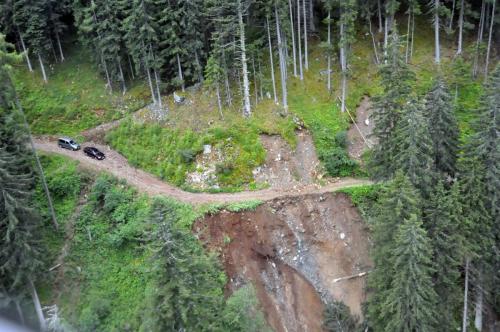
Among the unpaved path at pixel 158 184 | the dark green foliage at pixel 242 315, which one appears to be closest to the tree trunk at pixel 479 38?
the unpaved path at pixel 158 184

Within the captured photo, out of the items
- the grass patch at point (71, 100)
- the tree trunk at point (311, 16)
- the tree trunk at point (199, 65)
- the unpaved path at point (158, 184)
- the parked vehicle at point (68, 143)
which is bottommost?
the unpaved path at point (158, 184)

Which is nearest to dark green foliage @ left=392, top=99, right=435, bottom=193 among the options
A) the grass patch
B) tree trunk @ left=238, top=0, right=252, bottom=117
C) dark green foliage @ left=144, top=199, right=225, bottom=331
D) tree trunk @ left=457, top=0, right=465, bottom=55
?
dark green foliage @ left=144, top=199, right=225, bottom=331

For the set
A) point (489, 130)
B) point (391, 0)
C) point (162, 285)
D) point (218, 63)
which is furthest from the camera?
point (391, 0)

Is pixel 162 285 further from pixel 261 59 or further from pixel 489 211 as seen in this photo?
pixel 261 59

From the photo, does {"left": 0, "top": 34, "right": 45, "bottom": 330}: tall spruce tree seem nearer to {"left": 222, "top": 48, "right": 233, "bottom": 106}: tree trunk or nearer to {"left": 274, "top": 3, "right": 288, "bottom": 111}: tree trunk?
{"left": 222, "top": 48, "right": 233, "bottom": 106}: tree trunk

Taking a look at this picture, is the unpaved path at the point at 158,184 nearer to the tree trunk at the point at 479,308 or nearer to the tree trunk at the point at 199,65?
the tree trunk at the point at 199,65

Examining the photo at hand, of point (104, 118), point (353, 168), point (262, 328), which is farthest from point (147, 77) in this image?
point (262, 328)

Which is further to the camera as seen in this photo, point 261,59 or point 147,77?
point 147,77
